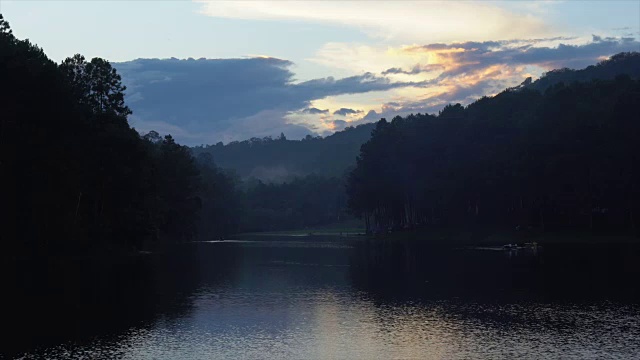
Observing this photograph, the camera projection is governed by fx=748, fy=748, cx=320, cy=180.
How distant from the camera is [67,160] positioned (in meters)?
127

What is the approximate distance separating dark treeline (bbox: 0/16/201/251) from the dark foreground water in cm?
940

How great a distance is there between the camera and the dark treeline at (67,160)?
119 m

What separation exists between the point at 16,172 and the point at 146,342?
7210 cm

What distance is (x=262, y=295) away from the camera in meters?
87.1

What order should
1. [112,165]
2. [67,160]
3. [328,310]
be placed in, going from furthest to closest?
[112,165] → [67,160] → [328,310]

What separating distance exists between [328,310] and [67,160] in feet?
229

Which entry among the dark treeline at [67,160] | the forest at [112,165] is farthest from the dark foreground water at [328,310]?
the forest at [112,165]

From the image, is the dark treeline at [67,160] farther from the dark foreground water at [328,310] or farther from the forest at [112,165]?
the dark foreground water at [328,310]

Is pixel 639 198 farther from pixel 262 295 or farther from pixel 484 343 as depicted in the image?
pixel 484 343

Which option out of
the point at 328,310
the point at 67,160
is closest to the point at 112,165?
the point at 67,160

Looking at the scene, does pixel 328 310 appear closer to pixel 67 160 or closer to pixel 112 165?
pixel 67 160

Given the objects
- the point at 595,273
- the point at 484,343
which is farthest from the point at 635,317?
the point at 595,273

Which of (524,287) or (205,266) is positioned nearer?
(524,287)

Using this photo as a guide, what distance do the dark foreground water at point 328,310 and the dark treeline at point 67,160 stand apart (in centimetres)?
940
